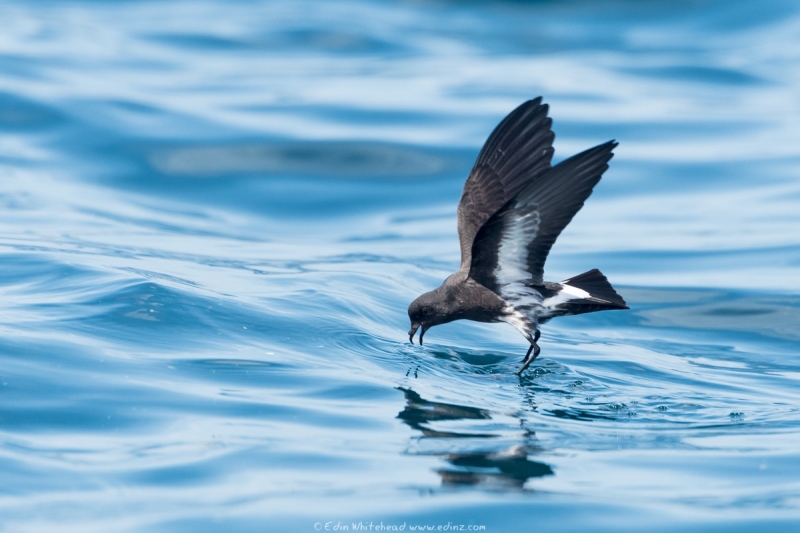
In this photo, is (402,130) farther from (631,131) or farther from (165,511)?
(165,511)

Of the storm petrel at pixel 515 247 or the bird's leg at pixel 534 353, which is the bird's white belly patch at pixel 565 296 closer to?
the storm petrel at pixel 515 247

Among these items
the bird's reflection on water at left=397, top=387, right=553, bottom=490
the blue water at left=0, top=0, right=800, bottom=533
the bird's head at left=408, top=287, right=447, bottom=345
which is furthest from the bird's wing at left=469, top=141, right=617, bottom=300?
the bird's reflection on water at left=397, top=387, right=553, bottom=490

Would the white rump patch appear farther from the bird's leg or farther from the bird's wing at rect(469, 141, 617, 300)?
the bird's leg

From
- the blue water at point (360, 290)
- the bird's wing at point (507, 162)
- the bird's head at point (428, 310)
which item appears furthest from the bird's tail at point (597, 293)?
the bird's head at point (428, 310)

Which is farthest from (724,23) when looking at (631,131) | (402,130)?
(402,130)

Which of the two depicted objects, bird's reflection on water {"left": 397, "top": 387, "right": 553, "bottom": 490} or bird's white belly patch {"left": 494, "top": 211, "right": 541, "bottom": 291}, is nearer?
bird's reflection on water {"left": 397, "top": 387, "right": 553, "bottom": 490}

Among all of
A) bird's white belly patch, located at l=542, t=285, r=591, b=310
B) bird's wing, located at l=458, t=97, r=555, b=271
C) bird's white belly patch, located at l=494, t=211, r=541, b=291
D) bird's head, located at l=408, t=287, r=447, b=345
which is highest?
bird's wing, located at l=458, t=97, r=555, b=271

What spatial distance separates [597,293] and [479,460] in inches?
71.5

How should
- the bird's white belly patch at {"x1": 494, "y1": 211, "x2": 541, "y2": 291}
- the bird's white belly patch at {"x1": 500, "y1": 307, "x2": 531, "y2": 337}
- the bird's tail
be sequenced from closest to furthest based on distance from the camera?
the bird's white belly patch at {"x1": 494, "y1": 211, "x2": 541, "y2": 291}, the bird's tail, the bird's white belly patch at {"x1": 500, "y1": 307, "x2": 531, "y2": 337}

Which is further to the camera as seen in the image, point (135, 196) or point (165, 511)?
point (135, 196)

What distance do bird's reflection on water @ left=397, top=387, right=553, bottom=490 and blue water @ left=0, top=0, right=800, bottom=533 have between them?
20mm

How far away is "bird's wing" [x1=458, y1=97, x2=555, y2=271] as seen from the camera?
6.32 metres

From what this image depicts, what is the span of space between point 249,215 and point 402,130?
2.95m

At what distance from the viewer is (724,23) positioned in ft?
72.8
